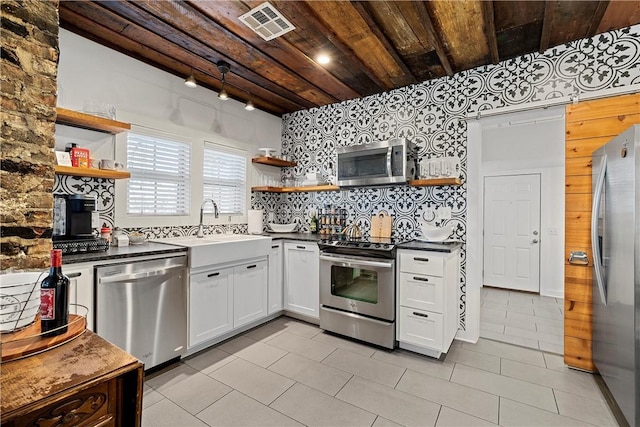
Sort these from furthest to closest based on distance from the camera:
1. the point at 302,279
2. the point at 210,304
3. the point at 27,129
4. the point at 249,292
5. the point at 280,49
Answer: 1. the point at 302,279
2. the point at 249,292
3. the point at 210,304
4. the point at 280,49
5. the point at 27,129

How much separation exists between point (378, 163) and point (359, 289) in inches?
53.3

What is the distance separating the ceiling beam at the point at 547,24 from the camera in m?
2.11

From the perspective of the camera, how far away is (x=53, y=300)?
1081mm

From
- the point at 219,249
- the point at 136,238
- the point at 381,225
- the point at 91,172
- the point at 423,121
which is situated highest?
the point at 423,121

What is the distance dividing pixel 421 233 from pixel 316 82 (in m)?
2.06

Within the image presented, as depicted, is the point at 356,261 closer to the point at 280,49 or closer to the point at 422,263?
the point at 422,263

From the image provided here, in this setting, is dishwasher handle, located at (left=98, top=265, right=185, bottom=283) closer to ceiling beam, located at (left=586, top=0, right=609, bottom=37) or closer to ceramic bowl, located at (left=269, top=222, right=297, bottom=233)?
ceramic bowl, located at (left=269, top=222, right=297, bottom=233)

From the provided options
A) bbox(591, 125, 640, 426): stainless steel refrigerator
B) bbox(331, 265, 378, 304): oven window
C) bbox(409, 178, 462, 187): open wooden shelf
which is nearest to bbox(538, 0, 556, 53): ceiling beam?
bbox(591, 125, 640, 426): stainless steel refrigerator

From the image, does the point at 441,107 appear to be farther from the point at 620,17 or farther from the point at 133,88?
the point at 133,88

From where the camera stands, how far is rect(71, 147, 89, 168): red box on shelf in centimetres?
236

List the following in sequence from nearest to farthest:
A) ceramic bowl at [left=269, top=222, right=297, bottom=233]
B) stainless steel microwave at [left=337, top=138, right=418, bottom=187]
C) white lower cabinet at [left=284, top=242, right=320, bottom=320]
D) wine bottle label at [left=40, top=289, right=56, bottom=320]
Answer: wine bottle label at [left=40, top=289, right=56, bottom=320] < stainless steel microwave at [left=337, top=138, right=418, bottom=187] < white lower cabinet at [left=284, top=242, right=320, bottom=320] < ceramic bowl at [left=269, top=222, right=297, bottom=233]

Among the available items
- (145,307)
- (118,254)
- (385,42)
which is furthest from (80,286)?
(385,42)

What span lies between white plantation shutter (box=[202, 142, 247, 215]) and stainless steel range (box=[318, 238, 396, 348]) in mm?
1389

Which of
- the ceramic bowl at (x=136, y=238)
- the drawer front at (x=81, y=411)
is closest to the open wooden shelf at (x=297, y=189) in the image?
the ceramic bowl at (x=136, y=238)
